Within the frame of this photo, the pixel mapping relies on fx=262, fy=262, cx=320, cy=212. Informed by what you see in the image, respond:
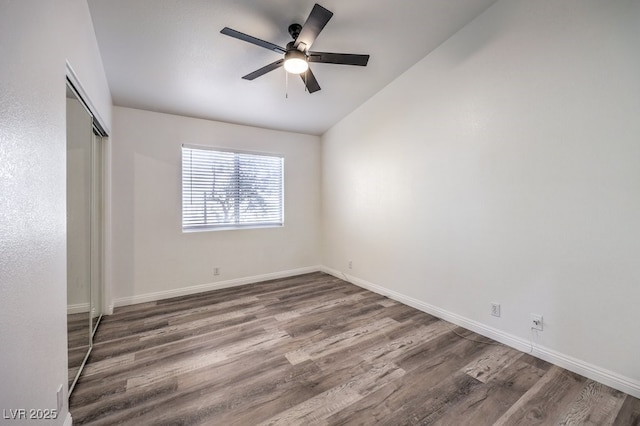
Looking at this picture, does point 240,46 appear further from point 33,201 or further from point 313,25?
point 33,201

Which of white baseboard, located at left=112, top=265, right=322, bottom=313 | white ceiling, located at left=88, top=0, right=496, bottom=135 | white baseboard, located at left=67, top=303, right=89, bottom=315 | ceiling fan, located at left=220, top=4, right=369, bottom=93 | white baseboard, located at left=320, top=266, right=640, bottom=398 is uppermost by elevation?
white ceiling, located at left=88, top=0, right=496, bottom=135

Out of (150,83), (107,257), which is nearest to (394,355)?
(107,257)

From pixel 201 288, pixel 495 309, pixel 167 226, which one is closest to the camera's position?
pixel 495 309

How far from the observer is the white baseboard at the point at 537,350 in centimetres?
183

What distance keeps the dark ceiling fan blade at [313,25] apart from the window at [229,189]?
2.33m

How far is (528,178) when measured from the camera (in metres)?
2.27

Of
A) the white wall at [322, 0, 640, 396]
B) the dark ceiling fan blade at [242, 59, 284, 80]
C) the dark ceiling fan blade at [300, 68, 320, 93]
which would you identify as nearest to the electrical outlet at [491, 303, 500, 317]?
the white wall at [322, 0, 640, 396]

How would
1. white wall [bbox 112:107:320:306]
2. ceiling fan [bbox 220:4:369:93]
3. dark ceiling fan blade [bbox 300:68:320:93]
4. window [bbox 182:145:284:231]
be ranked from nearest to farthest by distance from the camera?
ceiling fan [bbox 220:4:369:93] → dark ceiling fan blade [bbox 300:68:320:93] → white wall [bbox 112:107:320:306] → window [bbox 182:145:284:231]

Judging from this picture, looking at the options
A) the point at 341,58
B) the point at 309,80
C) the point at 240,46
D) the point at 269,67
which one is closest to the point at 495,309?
the point at 341,58

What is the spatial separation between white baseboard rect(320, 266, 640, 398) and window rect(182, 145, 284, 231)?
2420 mm

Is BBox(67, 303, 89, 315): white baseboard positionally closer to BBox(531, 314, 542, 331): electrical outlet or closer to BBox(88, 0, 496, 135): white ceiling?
BBox(88, 0, 496, 135): white ceiling

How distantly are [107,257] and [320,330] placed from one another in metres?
2.58

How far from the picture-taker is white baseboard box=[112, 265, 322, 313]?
3.33 meters

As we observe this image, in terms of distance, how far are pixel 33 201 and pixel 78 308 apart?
124 centimetres
